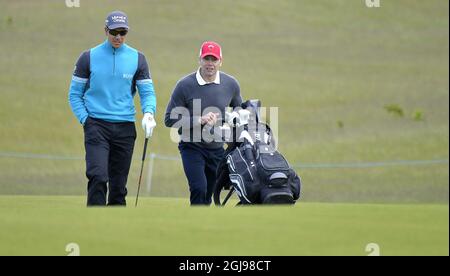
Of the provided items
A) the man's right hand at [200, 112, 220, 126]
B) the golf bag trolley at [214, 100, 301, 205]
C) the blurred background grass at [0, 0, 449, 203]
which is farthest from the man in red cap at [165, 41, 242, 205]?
the blurred background grass at [0, 0, 449, 203]

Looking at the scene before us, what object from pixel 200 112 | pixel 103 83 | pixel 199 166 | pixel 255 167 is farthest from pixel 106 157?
pixel 255 167

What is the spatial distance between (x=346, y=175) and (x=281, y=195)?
19.2m

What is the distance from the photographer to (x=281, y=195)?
31.0 feet

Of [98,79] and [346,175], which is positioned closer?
[98,79]

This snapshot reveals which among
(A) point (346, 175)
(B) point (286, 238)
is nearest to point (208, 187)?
(B) point (286, 238)

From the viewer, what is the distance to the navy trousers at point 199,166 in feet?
34.7

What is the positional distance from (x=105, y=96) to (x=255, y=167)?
1596 mm

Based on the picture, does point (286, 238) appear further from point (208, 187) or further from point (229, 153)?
point (208, 187)

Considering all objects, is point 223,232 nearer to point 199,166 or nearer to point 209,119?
point 209,119

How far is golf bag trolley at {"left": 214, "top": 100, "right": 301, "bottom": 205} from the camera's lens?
9508mm

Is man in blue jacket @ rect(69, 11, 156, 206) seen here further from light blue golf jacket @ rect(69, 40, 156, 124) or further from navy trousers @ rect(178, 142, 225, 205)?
navy trousers @ rect(178, 142, 225, 205)

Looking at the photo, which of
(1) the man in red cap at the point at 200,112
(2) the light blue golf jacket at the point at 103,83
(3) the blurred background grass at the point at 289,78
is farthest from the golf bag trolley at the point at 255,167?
(3) the blurred background grass at the point at 289,78

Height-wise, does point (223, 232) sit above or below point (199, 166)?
below

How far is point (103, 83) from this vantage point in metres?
9.97
